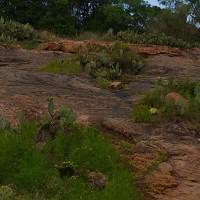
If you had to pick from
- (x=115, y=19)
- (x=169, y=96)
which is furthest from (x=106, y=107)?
(x=115, y=19)

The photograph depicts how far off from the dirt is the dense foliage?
884 cm

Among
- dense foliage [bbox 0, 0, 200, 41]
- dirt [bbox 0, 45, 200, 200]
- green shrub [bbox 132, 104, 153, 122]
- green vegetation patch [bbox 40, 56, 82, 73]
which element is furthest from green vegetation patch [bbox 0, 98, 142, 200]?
dense foliage [bbox 0, 0, 200, 41]

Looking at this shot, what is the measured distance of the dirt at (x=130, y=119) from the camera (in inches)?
187

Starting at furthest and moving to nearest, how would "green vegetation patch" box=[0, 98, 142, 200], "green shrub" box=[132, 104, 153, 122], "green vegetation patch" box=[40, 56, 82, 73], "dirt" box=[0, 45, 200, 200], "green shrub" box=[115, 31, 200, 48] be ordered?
"green shrub" box=[115, 31, 200, 48]
"green vegetation patch" box=[40, 56, 82, 73]
"green shrub" box=[132, 104, 153, 122]
"dirt" box=[0, 45, 200, 200]
"green vegetation patch" box=[0, 98, 142, 200]

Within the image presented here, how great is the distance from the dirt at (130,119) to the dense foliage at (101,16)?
884 centimetres

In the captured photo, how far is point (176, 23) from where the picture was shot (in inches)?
734

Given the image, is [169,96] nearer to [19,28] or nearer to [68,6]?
[19,28]

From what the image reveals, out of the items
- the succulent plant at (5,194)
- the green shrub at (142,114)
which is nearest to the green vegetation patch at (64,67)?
the green shrub at (142,114)

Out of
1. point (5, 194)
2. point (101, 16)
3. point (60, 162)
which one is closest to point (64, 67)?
point (60, 162)

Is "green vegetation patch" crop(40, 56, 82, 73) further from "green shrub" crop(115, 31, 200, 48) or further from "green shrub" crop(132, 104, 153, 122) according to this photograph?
"green shrub" crop(115, 31, 200, 48)

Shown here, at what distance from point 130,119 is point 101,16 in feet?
73.1

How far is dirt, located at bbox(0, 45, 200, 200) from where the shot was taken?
476 centimetres

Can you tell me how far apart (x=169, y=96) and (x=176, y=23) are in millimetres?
12439

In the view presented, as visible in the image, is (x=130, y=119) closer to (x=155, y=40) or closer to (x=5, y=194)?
(x=5, y=194)
